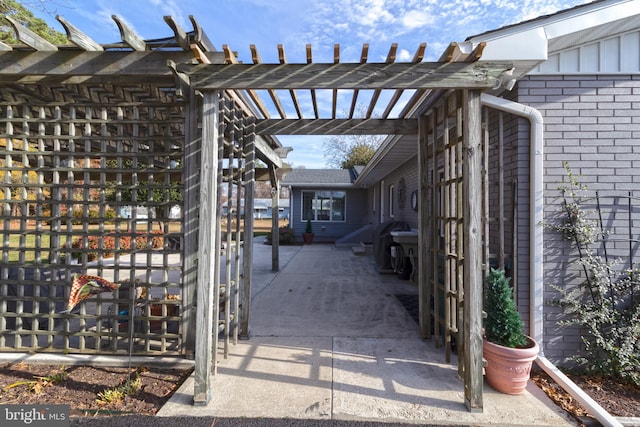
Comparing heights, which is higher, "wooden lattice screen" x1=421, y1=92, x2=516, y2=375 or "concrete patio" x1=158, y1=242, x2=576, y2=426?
"wooden lattice screen" x1=421, y1=92, x2=516, y2=375

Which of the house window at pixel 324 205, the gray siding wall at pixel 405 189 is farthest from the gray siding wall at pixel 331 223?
the gray siding wall at pixel 405 189

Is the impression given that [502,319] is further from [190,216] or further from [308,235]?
[308,235]

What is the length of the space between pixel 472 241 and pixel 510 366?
3.51 ft

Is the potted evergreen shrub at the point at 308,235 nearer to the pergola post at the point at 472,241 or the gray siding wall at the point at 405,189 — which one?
the gray siding wall at the point at 405,189

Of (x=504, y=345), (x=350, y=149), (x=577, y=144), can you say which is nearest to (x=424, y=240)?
(x=504, y=345)

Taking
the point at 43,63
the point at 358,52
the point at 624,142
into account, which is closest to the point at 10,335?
the point at 43,63

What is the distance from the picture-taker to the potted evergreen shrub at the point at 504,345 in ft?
8.02

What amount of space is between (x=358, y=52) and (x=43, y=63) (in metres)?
2.85

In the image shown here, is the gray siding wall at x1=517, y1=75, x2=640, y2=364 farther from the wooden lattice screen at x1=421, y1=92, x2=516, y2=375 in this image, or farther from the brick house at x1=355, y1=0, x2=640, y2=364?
the wooden lattice screen at x1=421, y1=92, x2=516, y2=375

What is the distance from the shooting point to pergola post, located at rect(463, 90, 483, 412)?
2354 millimetres

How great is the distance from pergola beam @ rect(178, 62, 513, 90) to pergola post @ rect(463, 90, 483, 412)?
16cm

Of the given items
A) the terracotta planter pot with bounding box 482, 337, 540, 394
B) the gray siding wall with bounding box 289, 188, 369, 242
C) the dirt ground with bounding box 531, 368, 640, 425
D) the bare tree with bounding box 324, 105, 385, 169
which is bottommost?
the dirt ground with bounding box 531, 368, 640, 425

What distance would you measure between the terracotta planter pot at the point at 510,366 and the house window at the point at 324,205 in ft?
38.0

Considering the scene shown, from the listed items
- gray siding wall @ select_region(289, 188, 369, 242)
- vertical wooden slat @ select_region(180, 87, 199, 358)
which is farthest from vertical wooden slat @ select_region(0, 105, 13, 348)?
gray siding wall @ select_region(289, 188, 369, 242)
